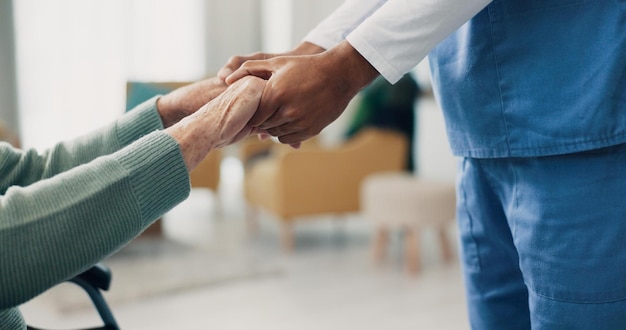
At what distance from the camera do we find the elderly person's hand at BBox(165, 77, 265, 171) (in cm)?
82

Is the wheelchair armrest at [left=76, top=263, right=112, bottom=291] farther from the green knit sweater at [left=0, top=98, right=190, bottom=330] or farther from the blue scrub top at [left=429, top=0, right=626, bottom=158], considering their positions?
the blue scrub top at [left=429, top=0, right=626, bottom=158]

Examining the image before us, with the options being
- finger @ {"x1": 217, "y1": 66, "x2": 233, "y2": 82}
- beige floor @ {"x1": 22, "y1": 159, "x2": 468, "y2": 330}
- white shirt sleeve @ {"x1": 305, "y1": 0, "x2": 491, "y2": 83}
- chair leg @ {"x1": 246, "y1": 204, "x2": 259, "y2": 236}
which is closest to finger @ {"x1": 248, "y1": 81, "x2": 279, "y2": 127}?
white shirt sleeve @ {"x1": 305, "y1": 0, "x2": 491, "y2": 83}

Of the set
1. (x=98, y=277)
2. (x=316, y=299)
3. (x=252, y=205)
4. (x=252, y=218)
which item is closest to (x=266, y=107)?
(x=98, y=277)

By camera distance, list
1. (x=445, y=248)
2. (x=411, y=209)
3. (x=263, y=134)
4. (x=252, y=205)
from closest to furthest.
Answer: (x=263, y=134) → (x=411, y=209) → (x=445, y=248) → (x=252, y=205)

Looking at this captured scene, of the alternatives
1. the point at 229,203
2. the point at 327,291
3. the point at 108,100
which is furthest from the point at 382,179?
the point at 108,100

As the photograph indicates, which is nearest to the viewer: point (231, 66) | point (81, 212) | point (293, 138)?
point (81, 212)

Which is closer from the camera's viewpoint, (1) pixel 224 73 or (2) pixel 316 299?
(1) pixel 224 73

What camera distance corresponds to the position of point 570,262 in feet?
2.79

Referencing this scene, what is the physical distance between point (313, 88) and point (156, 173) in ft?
0.81

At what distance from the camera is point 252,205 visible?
4.21m

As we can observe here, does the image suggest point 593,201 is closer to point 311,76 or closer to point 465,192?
point 465,192

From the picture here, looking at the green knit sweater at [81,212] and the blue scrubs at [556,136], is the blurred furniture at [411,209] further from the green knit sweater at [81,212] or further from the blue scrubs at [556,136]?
the green knit sweater at [81,212]

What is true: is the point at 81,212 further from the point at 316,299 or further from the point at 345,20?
the point at 316,299

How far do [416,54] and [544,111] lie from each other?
0.59ft
